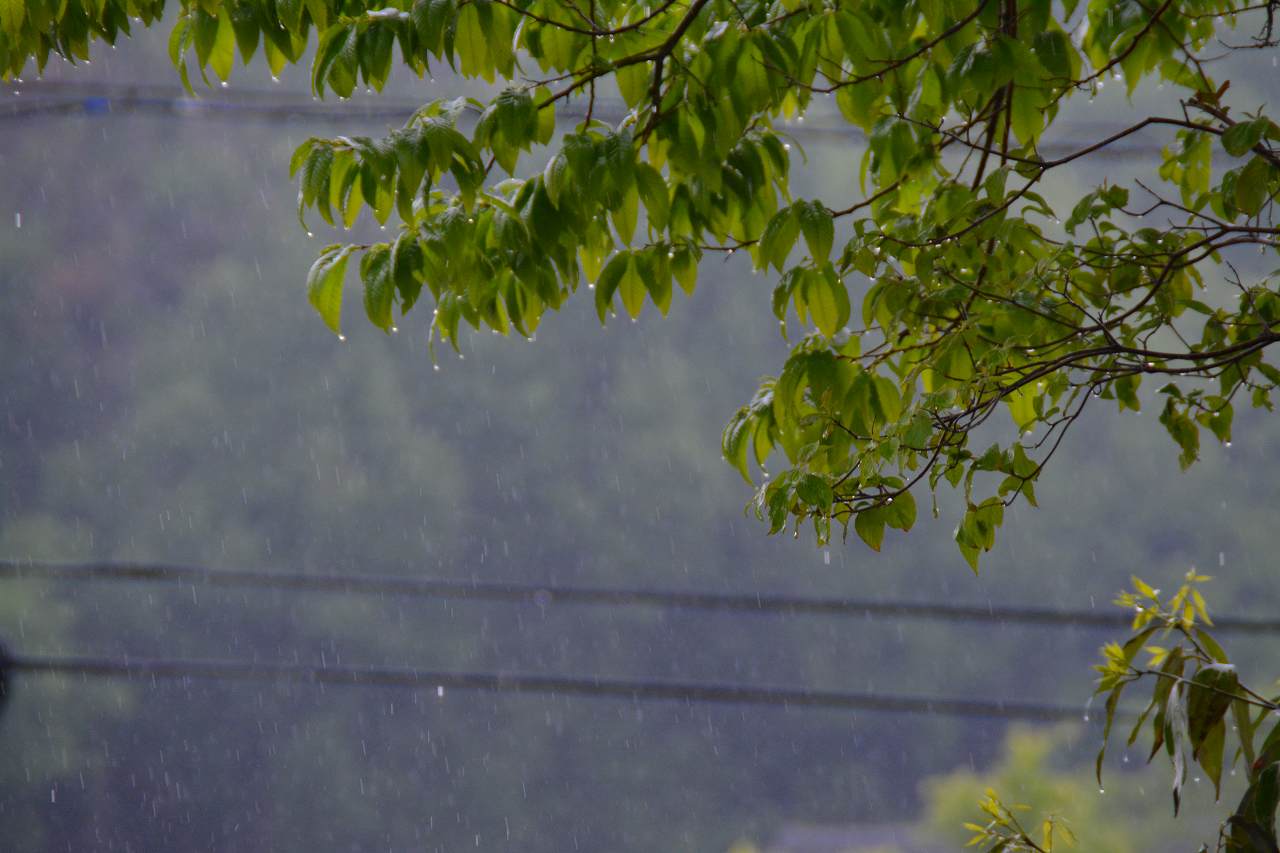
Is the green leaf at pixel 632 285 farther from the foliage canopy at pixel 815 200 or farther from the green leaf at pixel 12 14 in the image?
the green leaf at pixel 12 14

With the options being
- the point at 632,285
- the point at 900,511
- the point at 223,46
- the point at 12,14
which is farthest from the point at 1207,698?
the point at 12,14

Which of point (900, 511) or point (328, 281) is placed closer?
point (900, 511)

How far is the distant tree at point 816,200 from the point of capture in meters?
1.25

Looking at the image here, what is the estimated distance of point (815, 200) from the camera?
4.66 feet

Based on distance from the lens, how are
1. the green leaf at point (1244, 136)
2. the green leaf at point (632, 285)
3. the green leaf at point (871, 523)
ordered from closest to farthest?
1. the green leaf at point (1244, 136)
2. the green leaf at point (871, 523)
3. the green leaf at point (632, 285)

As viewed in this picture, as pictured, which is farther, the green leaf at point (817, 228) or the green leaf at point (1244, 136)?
the green leaf at point (817, 228)

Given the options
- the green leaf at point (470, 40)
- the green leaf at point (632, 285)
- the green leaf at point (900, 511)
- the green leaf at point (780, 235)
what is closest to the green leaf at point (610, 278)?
the green leaf at point (632, 285)

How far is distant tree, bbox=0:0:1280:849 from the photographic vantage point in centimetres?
125

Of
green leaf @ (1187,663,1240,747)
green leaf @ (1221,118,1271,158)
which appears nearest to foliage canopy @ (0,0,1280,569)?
green leaf @ (1221,118,1271,158)

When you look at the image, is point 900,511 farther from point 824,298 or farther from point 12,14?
point 12,14

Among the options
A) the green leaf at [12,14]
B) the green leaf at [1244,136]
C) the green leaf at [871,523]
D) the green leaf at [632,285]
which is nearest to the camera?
the green leaf at [1244,136]

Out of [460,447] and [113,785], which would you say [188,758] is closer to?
[113,785]


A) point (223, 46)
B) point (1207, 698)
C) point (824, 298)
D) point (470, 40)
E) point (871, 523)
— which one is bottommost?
point (1207, 698)

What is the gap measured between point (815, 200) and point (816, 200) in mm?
18
